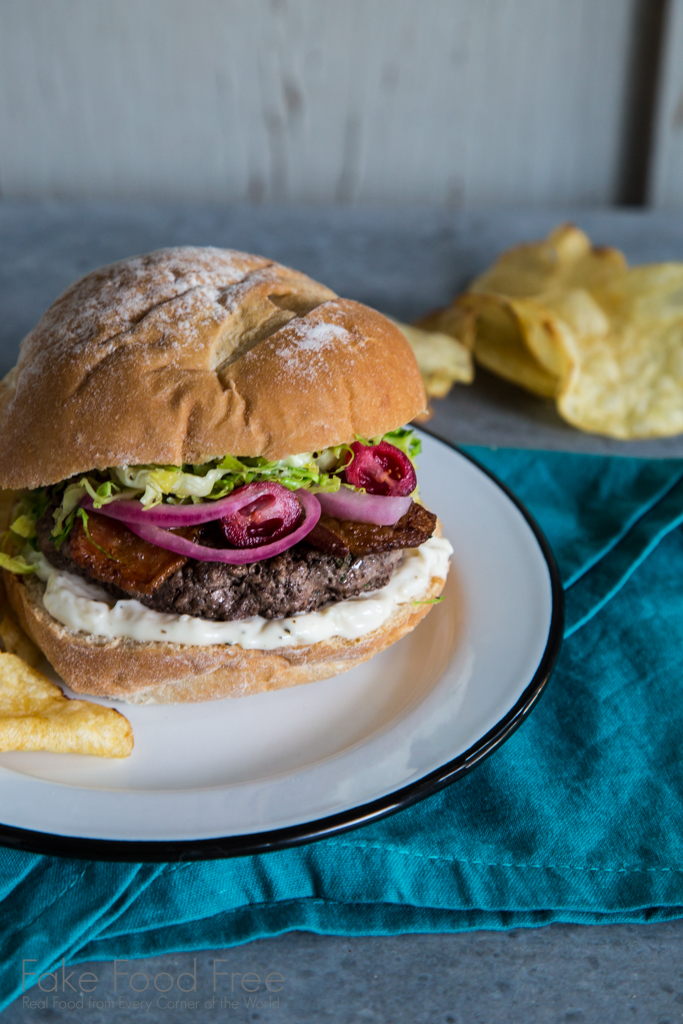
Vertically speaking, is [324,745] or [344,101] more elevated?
[344,101]

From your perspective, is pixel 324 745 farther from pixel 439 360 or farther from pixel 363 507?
pixel 439 360

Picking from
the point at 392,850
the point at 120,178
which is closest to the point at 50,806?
the point at 392,850

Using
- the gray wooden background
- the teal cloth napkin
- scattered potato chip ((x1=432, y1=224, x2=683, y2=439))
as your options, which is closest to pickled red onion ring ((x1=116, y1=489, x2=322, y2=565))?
the teal cloth napkin

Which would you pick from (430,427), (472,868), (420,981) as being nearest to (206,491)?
(472,868)

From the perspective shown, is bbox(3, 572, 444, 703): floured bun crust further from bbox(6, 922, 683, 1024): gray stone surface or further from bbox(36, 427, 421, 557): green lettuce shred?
bbox(6, 922, 683, 1024): gray stone surface

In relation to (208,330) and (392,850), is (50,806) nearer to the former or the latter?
(392,850)

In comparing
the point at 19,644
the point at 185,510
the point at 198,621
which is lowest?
the point at 19,644

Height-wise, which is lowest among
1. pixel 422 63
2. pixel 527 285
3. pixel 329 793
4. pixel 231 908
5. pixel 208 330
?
pixel 231 908
